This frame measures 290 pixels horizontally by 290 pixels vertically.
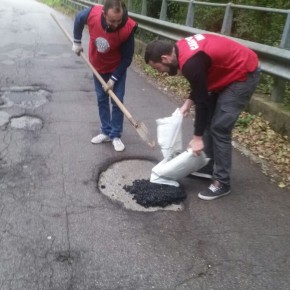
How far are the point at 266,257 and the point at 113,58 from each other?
2511 mm

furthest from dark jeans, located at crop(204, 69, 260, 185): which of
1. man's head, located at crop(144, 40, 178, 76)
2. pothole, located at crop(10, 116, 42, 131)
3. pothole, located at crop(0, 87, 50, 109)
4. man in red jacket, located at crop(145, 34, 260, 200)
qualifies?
pothole, located at crop(0, 87, 50, 109)

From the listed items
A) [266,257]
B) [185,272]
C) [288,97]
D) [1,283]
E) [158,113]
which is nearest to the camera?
[1,283]

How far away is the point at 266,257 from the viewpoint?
8.75 ft

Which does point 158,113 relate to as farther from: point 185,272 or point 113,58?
point 185,272

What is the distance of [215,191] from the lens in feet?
11.1

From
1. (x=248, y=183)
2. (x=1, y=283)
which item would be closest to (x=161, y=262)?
(x=1, y=283)

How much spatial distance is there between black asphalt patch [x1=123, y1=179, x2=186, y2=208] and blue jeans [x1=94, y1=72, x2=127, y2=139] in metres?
0.99

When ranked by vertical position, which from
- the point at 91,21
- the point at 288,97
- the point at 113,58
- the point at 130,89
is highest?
the point at 91,21

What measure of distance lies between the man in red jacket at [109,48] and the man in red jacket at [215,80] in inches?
36.0

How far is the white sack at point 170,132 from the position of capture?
3.37 meters

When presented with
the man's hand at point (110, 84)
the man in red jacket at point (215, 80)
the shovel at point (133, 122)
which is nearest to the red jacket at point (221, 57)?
the man in red jacket at point (215, 80)

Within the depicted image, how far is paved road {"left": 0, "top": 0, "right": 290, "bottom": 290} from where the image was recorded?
2.43 metres

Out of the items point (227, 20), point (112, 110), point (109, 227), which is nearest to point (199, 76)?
point (109, 227)

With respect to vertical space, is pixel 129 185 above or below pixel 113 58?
below
